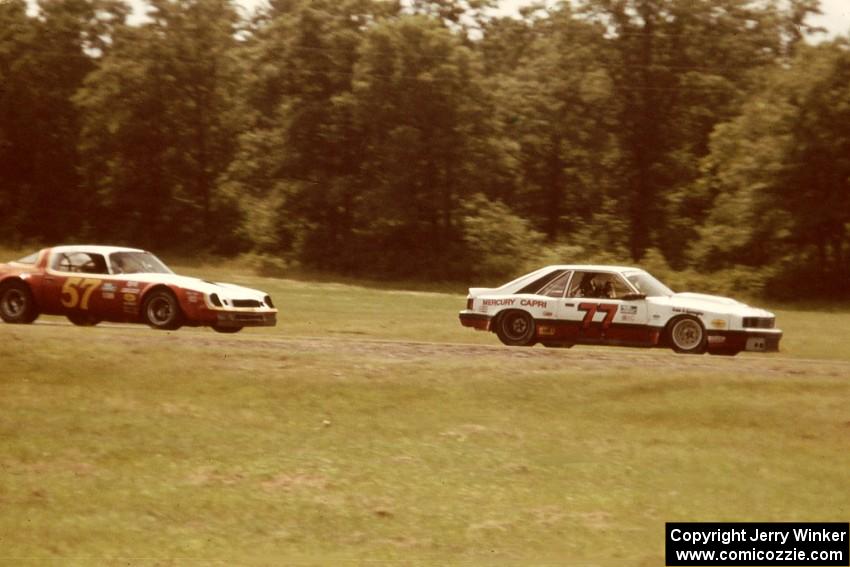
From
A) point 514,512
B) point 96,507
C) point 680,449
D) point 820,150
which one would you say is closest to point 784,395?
point 680,449

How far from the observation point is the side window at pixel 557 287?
66.3 ft

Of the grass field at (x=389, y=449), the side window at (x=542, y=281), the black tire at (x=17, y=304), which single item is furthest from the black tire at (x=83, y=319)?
the side window at (x=542, y=281)

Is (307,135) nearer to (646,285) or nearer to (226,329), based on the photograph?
(226,329)

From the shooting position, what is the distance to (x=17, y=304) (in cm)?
2081

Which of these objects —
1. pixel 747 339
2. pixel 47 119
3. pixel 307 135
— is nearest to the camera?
pixel 747 339

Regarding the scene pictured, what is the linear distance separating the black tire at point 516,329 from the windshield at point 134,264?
5.51 metres

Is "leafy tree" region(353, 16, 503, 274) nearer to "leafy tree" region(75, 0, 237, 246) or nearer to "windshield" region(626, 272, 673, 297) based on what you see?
"leafy tree" region(75, 0, 237, 246)

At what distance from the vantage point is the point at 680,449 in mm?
12695

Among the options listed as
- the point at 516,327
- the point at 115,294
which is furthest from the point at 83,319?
the point at 516,327

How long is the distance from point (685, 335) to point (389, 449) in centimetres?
849

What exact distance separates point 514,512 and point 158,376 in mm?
5964

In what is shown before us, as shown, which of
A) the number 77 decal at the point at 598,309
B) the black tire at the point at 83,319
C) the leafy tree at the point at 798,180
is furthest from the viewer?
the leafy tree at the point at 798,180

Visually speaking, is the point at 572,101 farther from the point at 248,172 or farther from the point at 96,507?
the point at 96,507
